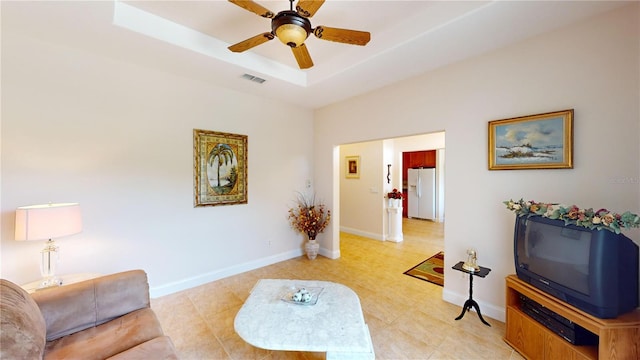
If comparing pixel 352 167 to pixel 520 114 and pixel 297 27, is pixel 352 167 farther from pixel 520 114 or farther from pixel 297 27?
pixel 297 27

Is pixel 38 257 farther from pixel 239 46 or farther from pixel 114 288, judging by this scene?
pixel 239 46

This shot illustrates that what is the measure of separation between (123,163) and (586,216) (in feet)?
13.4

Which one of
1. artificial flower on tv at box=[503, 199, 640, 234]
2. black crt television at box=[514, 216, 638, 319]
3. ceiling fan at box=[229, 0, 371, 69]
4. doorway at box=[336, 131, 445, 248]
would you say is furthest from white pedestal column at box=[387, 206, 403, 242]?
ceiling fan at box=[229, 0, 371, 69]

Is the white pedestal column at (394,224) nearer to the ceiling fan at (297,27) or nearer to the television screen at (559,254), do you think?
the television screen at (559,254)

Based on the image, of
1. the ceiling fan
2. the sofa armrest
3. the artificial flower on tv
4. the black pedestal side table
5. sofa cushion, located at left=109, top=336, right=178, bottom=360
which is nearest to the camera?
sofa cushion, located at left=109, top=336, right=178, bottom=360

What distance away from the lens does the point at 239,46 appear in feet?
6.80

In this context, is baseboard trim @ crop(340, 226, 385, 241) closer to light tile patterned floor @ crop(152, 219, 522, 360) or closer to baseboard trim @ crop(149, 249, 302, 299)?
light tile patterned floor @ crop(152, 219, 522, 360)

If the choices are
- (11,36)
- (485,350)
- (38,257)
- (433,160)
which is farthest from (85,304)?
(433,160)

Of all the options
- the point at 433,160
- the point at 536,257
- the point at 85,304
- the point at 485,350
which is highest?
the point at 433,160

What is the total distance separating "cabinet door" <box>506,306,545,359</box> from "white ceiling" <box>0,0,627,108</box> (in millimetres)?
2394

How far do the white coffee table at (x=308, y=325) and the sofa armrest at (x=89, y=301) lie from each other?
81cm

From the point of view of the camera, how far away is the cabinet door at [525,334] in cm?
A: 181

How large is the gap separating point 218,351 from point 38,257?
1960 millimetres

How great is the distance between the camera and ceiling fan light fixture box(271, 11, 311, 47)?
1.72 metres
